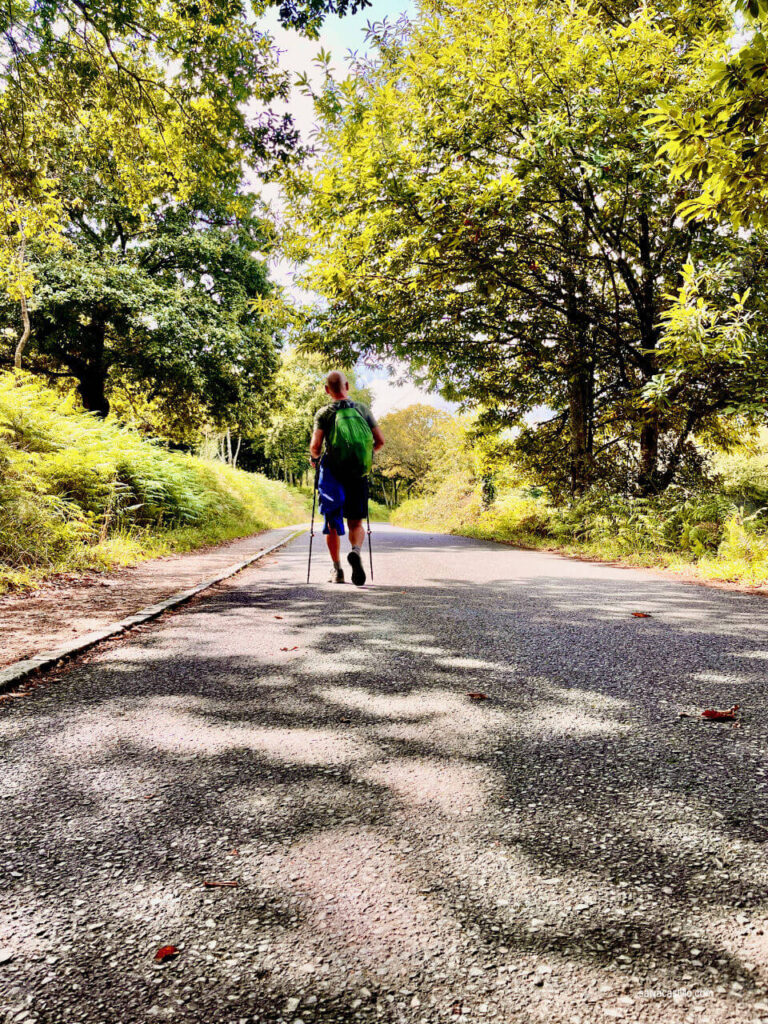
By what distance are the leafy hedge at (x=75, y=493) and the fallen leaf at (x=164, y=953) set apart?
20.3 feet

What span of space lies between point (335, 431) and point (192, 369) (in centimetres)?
1221

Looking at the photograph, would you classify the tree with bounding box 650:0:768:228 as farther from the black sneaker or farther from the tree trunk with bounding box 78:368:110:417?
the tree trunk with bounding box 78:368:110:417

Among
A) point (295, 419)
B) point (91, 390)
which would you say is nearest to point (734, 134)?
point (91, 390)

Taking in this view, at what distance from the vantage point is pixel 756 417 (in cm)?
1030

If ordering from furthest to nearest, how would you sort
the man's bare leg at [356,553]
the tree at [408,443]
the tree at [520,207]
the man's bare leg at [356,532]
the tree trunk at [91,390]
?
the tree at [408,443]
the tree trunk at [91,390]
the tree at [520,207]
the man's bare leg at [356,532]
the man's bare leg at [356,553]

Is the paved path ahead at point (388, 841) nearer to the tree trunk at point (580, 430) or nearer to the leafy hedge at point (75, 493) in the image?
the leafy hedge at point (75, 493)

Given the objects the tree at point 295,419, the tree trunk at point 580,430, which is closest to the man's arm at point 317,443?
the tree trunk at point 580,430

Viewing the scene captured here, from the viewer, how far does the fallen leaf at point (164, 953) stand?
1.47 meters

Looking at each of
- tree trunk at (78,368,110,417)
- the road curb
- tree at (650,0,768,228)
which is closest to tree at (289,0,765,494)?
tree at (650,0,768,228)

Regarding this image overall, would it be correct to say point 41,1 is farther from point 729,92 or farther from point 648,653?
point 648,653

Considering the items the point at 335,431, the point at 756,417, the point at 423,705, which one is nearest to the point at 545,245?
the point at 756,417

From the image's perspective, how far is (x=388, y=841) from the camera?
196 cm

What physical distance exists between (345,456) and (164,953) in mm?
5217

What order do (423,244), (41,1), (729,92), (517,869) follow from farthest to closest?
(423,244), (41,1), (729,92), (517,869)
